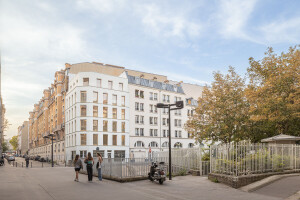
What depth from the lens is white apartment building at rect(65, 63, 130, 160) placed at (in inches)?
2156

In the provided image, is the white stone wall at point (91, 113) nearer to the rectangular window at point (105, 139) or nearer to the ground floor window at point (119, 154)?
the rectangular window at point (105, 139)

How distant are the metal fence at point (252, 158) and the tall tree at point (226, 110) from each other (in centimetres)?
1048

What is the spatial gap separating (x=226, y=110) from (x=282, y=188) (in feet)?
51.1

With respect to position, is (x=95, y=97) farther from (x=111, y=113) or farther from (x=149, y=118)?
(x=149, y=118)

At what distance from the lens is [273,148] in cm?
1568

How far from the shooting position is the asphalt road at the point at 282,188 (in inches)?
463

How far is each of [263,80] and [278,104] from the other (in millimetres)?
4561

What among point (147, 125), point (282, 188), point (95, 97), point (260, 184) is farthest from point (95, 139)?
point (282, 188)

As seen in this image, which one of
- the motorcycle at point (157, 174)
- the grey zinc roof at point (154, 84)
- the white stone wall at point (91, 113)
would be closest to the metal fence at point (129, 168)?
the motorcycle at point (157, 174)

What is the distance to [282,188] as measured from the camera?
1254 cm

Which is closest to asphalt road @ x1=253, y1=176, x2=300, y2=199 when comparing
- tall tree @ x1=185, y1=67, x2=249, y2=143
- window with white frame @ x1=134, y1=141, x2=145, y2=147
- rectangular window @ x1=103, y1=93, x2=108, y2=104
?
tall tree @ x1=185, y1=67, x2=249, y2=143

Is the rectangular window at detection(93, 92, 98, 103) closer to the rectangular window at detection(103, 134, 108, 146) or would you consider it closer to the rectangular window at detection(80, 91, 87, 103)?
the rectangular window at detection(80, 91, 87, 103)

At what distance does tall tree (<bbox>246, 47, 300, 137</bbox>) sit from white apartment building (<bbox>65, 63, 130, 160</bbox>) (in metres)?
34.0

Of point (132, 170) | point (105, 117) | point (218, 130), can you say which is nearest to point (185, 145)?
point (105, 117)
